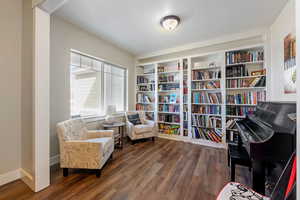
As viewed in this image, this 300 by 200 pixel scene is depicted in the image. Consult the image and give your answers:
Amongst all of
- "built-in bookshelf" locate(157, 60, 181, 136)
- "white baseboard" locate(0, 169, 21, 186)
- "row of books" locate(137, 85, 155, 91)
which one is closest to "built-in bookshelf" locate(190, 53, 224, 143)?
"built-in bookshelf" locate(157, 60, 181, 136)

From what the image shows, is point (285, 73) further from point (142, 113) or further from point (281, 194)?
point (142, 113)

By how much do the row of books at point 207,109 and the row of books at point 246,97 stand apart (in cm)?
30

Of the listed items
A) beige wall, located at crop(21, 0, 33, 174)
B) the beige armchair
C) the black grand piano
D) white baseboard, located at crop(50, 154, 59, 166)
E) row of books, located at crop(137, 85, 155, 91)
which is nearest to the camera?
the black grand piano

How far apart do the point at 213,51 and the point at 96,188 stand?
12.1 feet

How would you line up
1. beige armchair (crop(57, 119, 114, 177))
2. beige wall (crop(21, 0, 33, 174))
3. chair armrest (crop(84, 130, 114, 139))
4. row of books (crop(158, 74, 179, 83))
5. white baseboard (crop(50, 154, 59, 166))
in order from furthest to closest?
row of books (crop(158, 74, 179, 83)) → chair armrest (crop(84, 130, 114, 139)) → white baseboard (crop(50, 154, 59, 166)) → beige armchair (crop(57, 119, 114, 177)) → beige wall (crop(21, 0, 33, 174))

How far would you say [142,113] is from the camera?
3.82 meters

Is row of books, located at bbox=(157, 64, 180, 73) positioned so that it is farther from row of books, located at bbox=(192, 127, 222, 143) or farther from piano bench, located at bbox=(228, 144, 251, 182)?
piano bench, located at bbox=(228, 144, 251, 182)

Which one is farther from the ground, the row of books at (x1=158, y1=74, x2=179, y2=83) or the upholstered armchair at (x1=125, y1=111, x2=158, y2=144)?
the row of books at (x1=158, y1=74, x2=179, y2=83)

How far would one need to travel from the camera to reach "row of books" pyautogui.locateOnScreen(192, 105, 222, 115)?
310cm

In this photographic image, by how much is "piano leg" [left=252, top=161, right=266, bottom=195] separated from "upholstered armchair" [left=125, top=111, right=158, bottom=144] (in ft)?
7.67

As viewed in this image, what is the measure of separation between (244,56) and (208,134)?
1989mm

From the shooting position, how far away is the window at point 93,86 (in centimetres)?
275

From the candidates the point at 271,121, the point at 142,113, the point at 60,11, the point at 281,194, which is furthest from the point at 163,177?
the point at 60,11

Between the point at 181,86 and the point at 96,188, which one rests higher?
the point at 181,86
